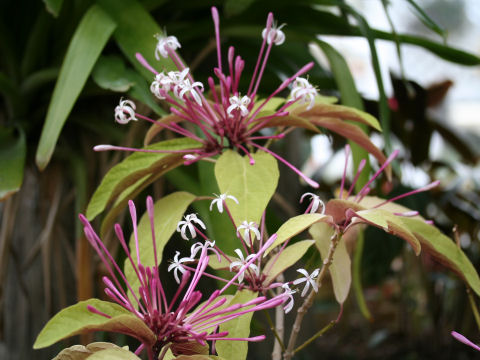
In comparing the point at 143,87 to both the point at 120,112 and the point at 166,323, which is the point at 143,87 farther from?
the point at 166,323

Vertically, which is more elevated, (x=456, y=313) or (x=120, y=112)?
(x=120, y=112)

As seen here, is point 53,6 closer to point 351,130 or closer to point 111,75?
point 111,75

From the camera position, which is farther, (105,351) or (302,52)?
(302,52)

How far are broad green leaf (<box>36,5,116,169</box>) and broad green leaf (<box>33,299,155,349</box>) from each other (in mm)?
209

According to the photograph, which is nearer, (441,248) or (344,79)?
(441,248)

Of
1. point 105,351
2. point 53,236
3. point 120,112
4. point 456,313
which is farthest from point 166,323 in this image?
point 456,313

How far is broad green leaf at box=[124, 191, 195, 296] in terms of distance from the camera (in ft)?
1.07

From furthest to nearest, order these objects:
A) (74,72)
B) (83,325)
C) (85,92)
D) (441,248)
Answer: (85,92)
(74,72)
(441,248)
(83,325)

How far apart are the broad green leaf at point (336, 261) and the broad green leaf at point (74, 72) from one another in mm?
239

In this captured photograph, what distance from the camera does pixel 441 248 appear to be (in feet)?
1.10

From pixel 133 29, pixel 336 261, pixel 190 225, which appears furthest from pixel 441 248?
pixel 133 29

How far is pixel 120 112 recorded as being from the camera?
0.34 m

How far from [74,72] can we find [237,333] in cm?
30

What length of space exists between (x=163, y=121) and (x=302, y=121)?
0.11m
